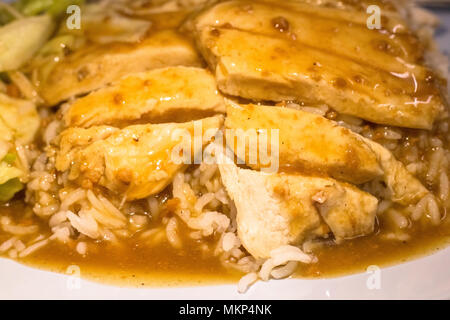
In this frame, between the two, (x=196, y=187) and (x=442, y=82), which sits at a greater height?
(x=442, y=82)

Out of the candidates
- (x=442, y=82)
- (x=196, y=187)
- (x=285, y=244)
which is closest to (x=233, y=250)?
(x=285, y=244)

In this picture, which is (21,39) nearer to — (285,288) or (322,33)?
(322,33)

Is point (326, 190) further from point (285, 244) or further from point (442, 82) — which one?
point (442, 82)

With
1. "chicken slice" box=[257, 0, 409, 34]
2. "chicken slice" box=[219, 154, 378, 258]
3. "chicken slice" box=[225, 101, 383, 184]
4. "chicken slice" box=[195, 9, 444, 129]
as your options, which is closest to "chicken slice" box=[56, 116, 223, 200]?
"chicken slice" box=[225, 101, 383, 184]

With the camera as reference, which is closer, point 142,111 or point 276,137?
point 276,137

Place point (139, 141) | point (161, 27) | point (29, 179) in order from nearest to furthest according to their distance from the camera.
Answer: point (139, 141) < point (29, 179) < point (161, 27)

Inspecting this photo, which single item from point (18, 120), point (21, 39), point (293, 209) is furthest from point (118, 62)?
point (293, 209)

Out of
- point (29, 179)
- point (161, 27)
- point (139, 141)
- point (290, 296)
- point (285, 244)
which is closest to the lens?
point (290, 296)
